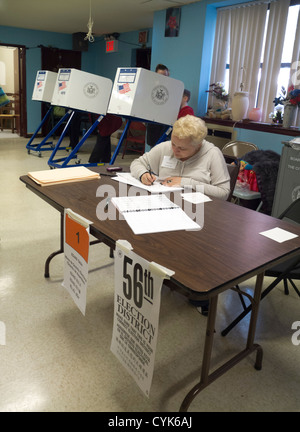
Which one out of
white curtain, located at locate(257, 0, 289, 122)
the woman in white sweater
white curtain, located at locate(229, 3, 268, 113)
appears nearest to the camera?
the woman in white sweater

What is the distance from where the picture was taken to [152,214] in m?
1.52

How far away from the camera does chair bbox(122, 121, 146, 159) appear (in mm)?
7109

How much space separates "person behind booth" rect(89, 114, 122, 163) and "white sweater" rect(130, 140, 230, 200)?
2729 millimetres

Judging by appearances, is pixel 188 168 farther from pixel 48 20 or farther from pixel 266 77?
pixel 48 20

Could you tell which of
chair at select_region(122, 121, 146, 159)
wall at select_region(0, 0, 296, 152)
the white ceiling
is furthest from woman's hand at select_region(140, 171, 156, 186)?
chair at select_region(122, 121, 146, 159)

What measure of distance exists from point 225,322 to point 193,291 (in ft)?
3.95

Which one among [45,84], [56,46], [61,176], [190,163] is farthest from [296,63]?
[56,46]

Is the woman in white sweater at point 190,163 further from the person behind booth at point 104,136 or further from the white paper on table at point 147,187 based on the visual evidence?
the person behind booth at point 104,136

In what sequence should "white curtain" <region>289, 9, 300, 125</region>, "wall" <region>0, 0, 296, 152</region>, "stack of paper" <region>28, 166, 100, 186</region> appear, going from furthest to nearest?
1. "wall" <region>0, 0, 296, 152</region>
2. "white curtain" <region>289, 9, 300, 125</region>
3. "stack of paper" <region>28, 166, 100, 186</region>

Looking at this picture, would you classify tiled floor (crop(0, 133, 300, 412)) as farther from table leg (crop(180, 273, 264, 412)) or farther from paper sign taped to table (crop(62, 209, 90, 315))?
paper sign taped to table (crop(62, 209, 90, 315))

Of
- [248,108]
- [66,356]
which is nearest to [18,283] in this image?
[66,356]

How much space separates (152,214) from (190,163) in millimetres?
743

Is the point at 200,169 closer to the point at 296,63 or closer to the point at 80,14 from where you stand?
the point at 296,63

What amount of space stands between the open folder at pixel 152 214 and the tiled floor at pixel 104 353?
72 cm
